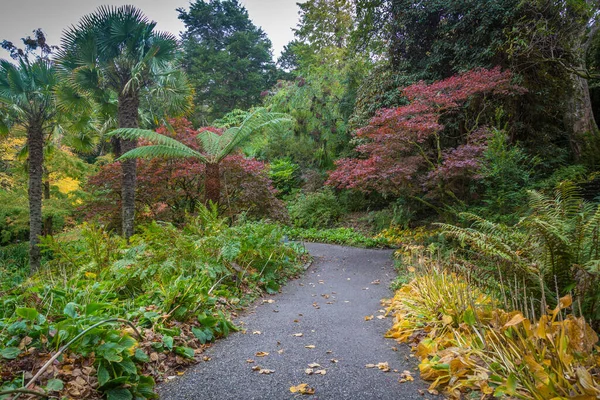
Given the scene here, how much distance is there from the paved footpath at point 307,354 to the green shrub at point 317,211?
24.3ft

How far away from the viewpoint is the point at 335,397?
2.08 meters

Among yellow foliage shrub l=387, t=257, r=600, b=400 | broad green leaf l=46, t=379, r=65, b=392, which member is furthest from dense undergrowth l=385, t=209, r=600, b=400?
broad green leaf l=46, t=379, r=65, b=392

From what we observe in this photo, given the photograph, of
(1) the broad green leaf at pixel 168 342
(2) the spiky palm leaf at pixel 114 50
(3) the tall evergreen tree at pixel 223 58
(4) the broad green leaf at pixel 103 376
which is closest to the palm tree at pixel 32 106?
(2) the spiky palm leaf at pixel 114 50

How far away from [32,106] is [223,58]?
14.3 metres

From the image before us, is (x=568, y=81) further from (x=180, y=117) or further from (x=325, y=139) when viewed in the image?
(x=180, y=117)

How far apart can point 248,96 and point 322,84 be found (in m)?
9.79

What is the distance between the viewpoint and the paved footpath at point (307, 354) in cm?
216

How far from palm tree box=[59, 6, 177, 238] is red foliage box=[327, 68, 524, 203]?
193 inches

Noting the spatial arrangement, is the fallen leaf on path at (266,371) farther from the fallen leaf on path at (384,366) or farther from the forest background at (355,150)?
the fallen leaf on path at (384,366)

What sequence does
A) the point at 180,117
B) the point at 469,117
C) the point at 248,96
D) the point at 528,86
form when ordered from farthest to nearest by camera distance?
the point at 248,96 < the point at 180,117 < the point at 469,117 < the point at 528,86

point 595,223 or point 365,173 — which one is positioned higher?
point 365,173

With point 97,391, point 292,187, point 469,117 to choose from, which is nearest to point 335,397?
point 97,391

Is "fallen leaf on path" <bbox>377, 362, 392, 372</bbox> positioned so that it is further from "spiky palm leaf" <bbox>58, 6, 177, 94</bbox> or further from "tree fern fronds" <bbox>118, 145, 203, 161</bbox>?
"spiky palm leaf" <bbox>58, 6, 177, 94</bbox>

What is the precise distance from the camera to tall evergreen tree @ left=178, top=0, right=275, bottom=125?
69.7 ft
